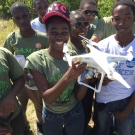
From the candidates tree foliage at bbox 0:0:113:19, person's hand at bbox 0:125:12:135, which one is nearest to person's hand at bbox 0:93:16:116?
person's hand at bbox 0:125:12:135

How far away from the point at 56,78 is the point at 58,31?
424mm

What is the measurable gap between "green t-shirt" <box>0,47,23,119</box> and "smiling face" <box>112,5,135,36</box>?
106cm

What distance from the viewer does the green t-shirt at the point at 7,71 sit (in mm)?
1926

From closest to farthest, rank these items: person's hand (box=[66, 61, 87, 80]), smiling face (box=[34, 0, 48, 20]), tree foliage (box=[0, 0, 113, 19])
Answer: person's hand (box=[66, 61, 87, 80])
smiling face (box=[34, 0, 48, 20])
tree foliage (box=[0, 0, 113, 19])

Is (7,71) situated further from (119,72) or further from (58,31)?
(119,72)

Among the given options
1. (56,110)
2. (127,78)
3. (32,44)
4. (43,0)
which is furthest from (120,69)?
(43,0)

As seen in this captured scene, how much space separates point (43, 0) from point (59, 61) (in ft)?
6.27

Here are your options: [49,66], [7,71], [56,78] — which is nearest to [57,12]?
[49,66]

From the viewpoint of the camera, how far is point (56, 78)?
6.38 feet

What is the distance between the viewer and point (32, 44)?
2793 mm

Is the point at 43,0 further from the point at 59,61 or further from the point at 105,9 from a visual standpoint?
the point at 105,9

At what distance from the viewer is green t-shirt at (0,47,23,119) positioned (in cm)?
193

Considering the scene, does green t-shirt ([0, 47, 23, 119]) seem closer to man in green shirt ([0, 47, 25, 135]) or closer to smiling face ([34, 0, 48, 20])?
man in green shirt ([0, 47, 25, 135])

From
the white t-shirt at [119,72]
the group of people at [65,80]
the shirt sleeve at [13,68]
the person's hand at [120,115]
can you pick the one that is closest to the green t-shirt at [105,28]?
the group of people at [65,80]
